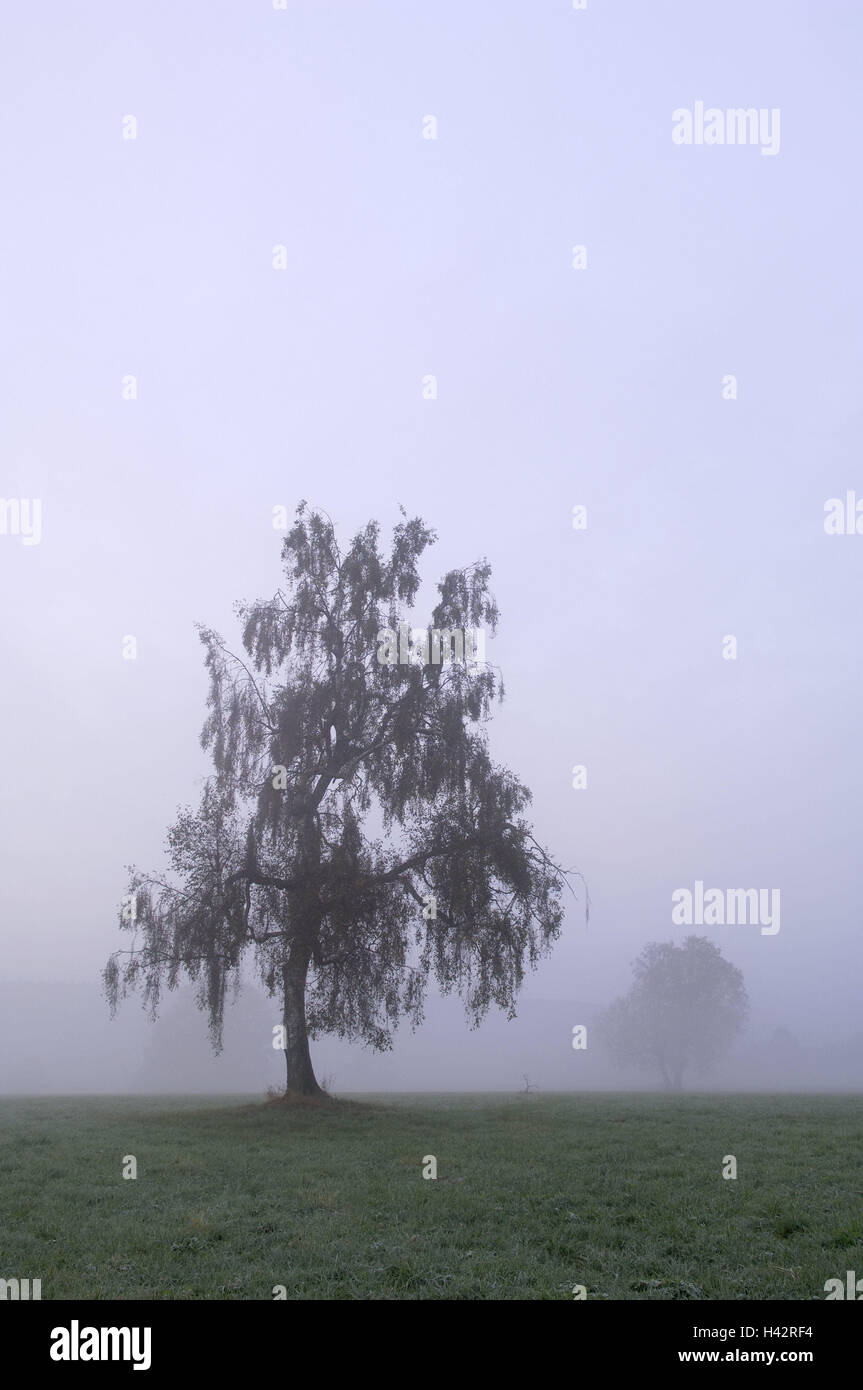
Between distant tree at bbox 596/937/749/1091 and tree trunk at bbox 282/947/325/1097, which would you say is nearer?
tree trunk at bbox 282/947/325/1097

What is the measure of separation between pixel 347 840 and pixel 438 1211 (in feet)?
45.3

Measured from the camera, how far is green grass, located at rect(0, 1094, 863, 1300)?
8.95 meters

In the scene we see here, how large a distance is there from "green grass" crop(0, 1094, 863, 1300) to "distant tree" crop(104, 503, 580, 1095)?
14.2 feet

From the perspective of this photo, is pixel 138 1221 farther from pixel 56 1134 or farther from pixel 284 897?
pixel 284 897

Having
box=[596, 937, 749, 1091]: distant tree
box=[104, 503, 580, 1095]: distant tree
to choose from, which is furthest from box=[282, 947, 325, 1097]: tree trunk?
box=[596, 937, 749, 1091]: distant tree

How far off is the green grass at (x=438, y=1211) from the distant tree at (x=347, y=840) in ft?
14.2

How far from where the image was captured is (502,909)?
25172mm

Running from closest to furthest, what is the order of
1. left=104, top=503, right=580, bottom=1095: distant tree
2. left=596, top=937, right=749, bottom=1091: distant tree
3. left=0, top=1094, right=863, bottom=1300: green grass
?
left=0, top=1094, right=863, bottom=1300: green grass → left=104, top=503, right=580, bottom=1095: distant tree → left=596, top=937, right=749, bottom=1091: distant tree

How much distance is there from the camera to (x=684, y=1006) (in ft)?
275

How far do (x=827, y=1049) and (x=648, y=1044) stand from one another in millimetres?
88418

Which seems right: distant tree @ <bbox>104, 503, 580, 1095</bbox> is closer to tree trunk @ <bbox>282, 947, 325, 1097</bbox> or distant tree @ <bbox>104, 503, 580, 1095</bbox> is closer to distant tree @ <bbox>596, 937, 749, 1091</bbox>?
tree trunk @ <bbox>282, 947, 325, 1097</bbox>

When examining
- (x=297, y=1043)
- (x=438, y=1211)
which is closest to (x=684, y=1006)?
(x=297, y=1043)
